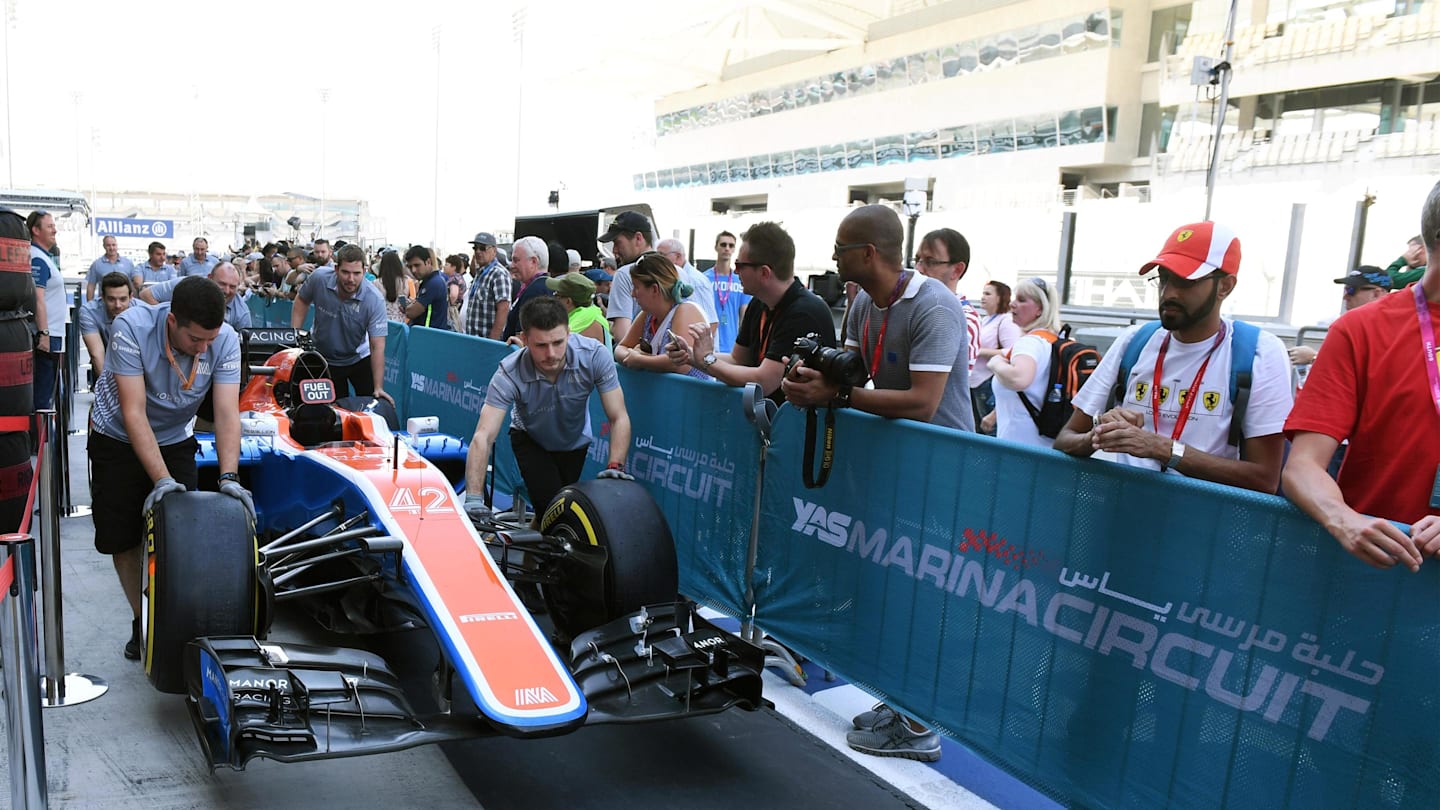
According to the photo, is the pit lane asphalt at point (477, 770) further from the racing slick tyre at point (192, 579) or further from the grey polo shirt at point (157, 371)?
the grey polo shirt at point (157, 371)

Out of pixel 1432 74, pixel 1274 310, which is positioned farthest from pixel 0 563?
pixel 1432 74

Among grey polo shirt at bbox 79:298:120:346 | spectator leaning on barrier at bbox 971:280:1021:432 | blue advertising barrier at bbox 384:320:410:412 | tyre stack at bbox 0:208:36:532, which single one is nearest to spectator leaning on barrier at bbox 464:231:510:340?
blue advertising barrier at bbox 384:320:410:412

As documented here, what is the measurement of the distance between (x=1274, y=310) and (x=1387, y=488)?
13238mm

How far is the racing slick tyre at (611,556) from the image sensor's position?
4.25 meters

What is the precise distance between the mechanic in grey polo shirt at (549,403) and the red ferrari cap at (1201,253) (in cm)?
244

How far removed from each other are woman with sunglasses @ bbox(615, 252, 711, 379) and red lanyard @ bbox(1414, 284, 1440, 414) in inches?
127

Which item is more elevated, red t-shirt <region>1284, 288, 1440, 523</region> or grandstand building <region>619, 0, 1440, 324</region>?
grandstand building <region>619, 0, 1440, 324</region>

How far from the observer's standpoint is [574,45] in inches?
2244

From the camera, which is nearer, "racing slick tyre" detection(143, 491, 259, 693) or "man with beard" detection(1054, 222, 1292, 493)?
"man with beard" detection(1054, 222, 1292, 493)

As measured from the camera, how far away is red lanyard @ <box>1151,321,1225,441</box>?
3.11 metres

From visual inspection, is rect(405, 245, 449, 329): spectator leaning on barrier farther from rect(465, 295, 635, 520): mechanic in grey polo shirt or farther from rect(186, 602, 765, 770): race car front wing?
rect(186, 602, 765, 770): race car front wing

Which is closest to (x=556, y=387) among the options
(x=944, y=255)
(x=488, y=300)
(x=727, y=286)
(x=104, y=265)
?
(x=944, y=255)

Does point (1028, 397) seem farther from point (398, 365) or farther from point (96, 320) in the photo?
point (96, 320)

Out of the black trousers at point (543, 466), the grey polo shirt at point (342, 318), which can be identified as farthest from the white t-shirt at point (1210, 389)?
the grey polo shirt at point (342, 318)
